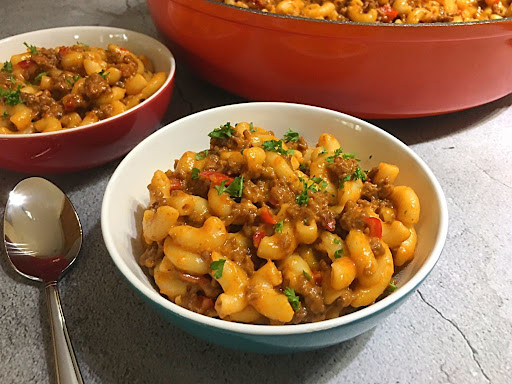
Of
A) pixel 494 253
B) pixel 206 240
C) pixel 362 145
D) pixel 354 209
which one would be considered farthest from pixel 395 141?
pixel 206 240

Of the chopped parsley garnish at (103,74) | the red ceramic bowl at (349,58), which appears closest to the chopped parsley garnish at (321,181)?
the red ceramic bowl at (349,58)

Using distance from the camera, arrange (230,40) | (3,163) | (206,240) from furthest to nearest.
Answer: (230,40) → (3,163) → (206,240)

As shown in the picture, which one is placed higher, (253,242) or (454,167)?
(253,242)

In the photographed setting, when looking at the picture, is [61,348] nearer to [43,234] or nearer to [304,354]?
[43,234]

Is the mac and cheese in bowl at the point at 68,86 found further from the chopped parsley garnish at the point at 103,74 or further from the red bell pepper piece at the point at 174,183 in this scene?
the red bell pepper piece at the point at 174,183

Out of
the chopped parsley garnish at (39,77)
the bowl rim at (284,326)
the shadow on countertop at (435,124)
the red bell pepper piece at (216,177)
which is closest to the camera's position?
the bowl rim at (284,326)

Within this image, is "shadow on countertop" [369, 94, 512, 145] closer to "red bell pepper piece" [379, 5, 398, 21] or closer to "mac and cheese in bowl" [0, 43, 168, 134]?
"red bell pepper piece" [379, 5, 398, 21]

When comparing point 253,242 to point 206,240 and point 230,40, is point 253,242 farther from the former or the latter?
point 230,40
